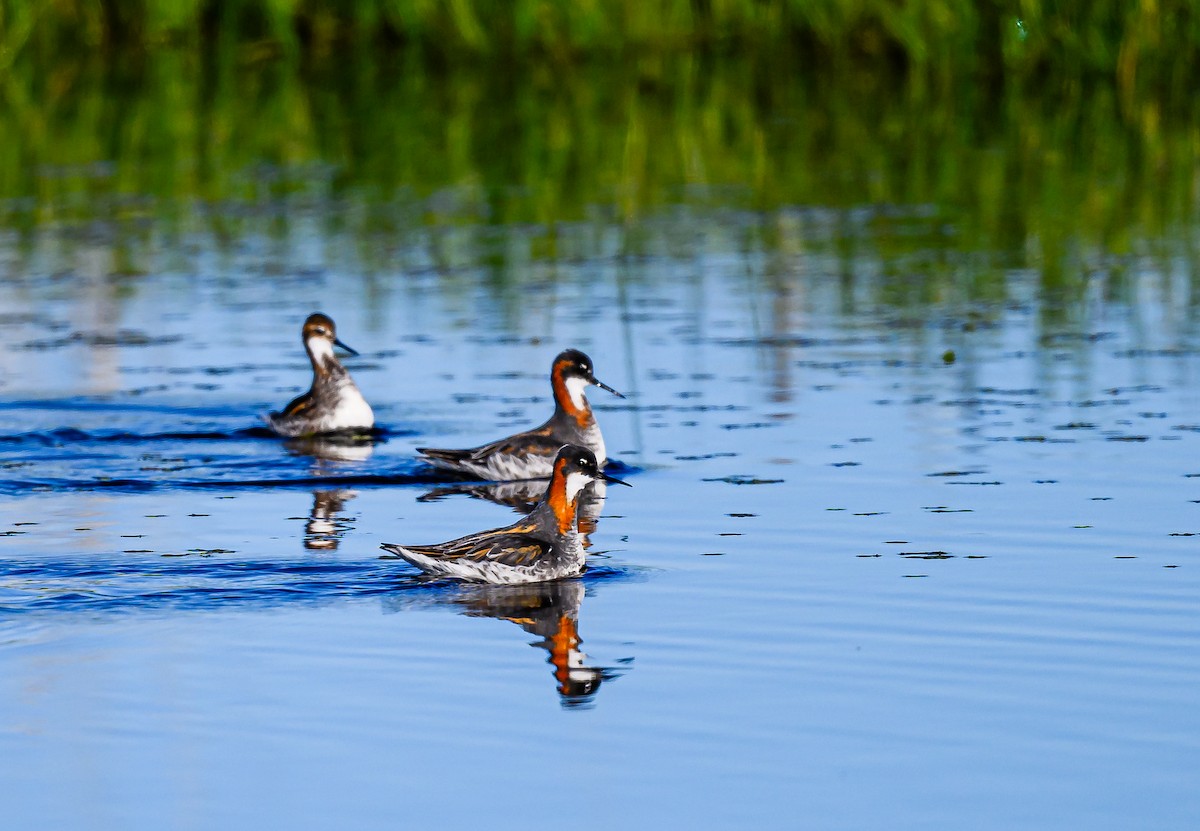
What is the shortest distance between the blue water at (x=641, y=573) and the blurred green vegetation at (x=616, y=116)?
115 inches

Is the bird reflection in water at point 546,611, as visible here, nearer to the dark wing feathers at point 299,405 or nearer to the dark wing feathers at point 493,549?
the dark wing feathers at point 493,549

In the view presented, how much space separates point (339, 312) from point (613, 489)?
19.7ft

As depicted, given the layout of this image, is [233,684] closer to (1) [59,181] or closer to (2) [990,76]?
(1) [59,181]

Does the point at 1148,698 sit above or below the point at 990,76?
below

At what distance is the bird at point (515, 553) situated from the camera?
1091 cm

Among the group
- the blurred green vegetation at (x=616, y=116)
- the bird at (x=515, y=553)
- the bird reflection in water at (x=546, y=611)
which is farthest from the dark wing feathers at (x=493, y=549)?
the blurred green vegetation at (x=616, y=116)

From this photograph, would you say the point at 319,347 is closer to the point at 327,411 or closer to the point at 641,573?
the point at 327,411

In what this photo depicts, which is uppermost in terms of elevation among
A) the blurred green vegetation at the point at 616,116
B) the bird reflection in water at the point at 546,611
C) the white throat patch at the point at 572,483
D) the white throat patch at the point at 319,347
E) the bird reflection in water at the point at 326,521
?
the blurred green vegetation at the point at 616,116

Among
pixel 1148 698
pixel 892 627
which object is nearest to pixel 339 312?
pixel 892 627

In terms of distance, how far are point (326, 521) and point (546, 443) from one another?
2173 millimetres

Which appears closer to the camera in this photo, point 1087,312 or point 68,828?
point 68,828

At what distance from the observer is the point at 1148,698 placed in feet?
29.1

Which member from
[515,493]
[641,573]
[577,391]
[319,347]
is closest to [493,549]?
[641,573]

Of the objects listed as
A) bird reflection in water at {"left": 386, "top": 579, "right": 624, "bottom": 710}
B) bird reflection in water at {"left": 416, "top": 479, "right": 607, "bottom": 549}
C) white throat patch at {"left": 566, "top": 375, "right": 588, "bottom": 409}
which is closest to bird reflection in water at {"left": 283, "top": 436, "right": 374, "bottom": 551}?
bird reflection in water at {"left": 416, "top": 479, "right": 607, "bottom": 549}
